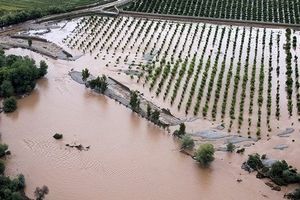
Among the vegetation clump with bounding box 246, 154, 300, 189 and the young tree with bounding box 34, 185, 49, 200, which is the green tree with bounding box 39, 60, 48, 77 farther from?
the vegetation clump with bounding box 246, 154, 300, 189

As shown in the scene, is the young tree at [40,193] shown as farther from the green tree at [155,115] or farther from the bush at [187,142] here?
the green tree at [155,115]

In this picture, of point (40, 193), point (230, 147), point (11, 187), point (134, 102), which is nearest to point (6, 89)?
point (134, 102)

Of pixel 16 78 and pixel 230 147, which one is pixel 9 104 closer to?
pixel 16 78

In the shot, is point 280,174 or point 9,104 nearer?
point 280,174

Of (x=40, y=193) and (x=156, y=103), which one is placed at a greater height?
(x=156, y=103)

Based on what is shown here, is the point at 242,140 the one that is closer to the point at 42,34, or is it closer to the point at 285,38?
the point at 285,38

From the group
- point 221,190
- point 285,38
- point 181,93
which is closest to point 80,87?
point 181,93

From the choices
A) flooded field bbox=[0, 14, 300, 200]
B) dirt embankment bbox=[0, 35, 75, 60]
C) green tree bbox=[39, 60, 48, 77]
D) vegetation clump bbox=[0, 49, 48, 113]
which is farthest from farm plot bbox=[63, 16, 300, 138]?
vegetation clump bbox=[0, 49, 48, 113]
